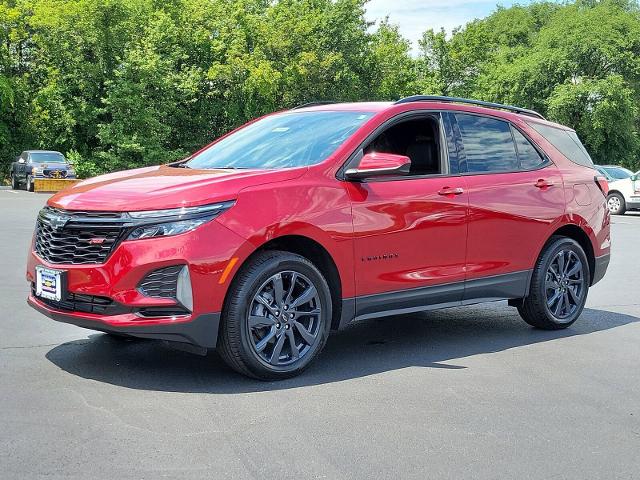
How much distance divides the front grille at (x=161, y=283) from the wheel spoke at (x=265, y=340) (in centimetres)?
64

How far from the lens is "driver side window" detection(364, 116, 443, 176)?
6512 mm

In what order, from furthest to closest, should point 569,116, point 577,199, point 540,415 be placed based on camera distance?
point 569,116, point 577,199, point 540,415

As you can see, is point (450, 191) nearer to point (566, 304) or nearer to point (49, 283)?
point (566, 304)

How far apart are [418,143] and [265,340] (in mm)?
2107

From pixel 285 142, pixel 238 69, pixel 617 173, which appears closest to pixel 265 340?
pixel 285 142

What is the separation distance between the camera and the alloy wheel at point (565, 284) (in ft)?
24.6

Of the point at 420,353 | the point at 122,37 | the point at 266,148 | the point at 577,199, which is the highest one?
the point at 122,37

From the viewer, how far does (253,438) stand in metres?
4.33

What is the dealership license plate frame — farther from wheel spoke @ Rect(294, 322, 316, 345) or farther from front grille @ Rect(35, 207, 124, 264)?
wheel spoke @ Rect(294, 322, 316, 345)

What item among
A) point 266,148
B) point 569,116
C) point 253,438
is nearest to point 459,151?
point 266,148

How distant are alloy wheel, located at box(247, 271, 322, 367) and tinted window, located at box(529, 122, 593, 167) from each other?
3067 millimetres

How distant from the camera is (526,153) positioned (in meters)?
7.39

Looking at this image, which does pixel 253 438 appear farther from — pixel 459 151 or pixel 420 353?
pixel 459 151

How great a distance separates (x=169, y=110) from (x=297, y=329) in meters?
39.2
